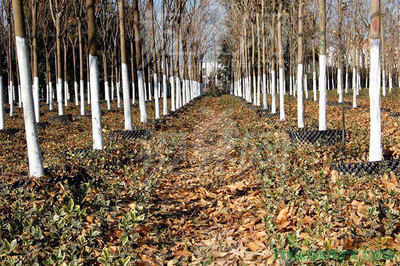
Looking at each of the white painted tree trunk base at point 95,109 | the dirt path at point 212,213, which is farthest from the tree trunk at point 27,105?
the white painted tree trunk base at point 95,109

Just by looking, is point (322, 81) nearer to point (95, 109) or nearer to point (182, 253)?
point (95, 109)

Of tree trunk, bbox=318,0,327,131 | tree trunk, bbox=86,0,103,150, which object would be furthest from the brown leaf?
tree trunk, bbox=318,0,327,131

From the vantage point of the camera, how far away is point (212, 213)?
453 cm

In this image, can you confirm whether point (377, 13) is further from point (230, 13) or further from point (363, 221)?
point (230, 13)

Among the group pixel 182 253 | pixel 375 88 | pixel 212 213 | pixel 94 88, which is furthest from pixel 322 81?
pixel 182 253

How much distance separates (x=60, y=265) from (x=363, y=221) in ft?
9.20

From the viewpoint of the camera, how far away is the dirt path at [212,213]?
11.4 feet

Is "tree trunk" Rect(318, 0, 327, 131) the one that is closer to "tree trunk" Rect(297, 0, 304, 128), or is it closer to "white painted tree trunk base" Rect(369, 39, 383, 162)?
"tree trunk" Rect(297, 0, 304, 128)

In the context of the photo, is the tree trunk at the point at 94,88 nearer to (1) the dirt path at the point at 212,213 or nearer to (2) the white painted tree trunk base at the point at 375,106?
(1) the dirt path at the point at 212,213

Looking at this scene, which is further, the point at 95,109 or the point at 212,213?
Result: the point at 95,109

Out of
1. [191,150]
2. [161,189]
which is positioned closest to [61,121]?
[191,150]

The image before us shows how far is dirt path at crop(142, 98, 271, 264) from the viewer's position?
346cm

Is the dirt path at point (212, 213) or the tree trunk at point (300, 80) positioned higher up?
the tree trunk at point (300, 80)

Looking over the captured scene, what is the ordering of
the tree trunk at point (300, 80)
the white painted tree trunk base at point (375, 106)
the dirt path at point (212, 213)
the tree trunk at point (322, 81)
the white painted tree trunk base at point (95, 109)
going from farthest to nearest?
the tree trunk at point (300, 80) < the tree trunk at point (322, 81) < the white painted tree trunk base at point (95, 109) < the white painted tree trunk base at point (375, 106) < the dirt path at point (212, 213)
